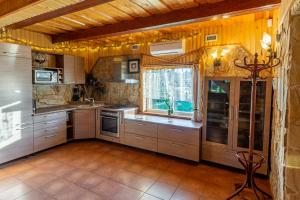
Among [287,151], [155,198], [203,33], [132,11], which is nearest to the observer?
[287,151]

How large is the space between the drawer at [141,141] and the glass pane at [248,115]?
1587 millimetres

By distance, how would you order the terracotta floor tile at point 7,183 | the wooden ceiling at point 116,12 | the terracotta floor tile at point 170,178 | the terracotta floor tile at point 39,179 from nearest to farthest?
the wooden ceiling at point 116,12, the terracotta floor tile at point 7,183, the terracotta floor tile at point 39,179, the terracotta floor tile at point 170,178

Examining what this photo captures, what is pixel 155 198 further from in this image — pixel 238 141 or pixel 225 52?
pixel 225 52

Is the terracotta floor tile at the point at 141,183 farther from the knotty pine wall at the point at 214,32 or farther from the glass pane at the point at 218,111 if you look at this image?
the knotty pine wall at the point at 214,32

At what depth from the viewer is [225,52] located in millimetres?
3311

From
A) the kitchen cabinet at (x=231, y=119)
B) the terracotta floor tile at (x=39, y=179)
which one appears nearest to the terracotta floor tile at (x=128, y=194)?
the terracotta floor tile at (x=39, y=179)

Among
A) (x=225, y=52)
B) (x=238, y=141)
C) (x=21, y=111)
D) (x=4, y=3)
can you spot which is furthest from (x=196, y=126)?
(x=4, y=3)

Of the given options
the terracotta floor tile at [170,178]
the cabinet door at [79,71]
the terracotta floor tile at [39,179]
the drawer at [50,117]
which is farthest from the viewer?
the cabinet door at [79,71]

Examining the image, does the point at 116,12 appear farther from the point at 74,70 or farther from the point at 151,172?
the point at 151,172

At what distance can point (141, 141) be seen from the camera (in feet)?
12.6

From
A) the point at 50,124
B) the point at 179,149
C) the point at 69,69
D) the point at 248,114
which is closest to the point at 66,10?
the point at 69,69

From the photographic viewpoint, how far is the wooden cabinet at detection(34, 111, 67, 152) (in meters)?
3.61

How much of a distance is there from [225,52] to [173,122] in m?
1.63

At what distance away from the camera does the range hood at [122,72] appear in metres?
4.45
